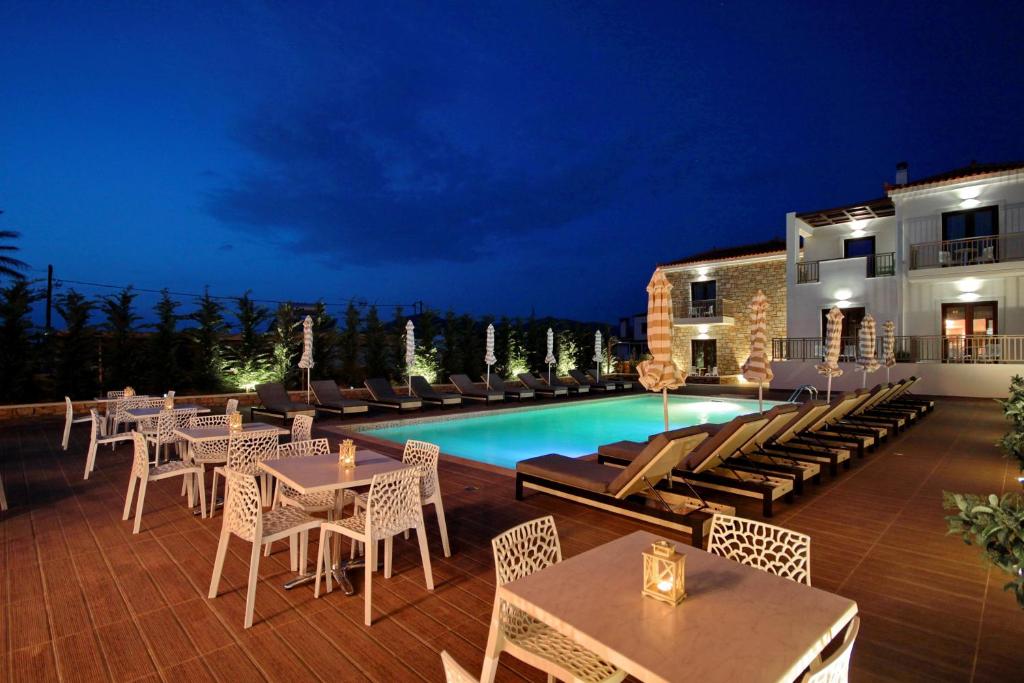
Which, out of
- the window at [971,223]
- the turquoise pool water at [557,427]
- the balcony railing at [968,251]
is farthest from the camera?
the window at [971,223]

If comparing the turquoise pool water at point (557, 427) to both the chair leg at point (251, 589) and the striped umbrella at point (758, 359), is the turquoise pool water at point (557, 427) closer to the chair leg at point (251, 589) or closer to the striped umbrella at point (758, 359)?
the striped umbrella at point (758, 359)

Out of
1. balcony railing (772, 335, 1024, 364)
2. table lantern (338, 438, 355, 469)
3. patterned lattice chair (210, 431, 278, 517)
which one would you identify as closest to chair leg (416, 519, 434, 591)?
table lantern (338, 438, 355, 469)

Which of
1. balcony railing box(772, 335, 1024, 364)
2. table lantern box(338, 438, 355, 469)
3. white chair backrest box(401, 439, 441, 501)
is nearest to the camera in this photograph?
table lantern box(338, 438, 355, 469)

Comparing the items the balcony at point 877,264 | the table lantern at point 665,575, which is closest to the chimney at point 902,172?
the balcony at point 877,264

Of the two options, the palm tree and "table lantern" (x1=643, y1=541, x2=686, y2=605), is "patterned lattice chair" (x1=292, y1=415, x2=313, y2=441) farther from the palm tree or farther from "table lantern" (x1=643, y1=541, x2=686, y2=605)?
the palm tree

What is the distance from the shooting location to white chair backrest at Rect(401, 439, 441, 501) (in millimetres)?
3900

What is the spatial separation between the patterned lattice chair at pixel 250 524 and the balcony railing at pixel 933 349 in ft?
51.8

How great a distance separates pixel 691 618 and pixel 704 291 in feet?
71.9

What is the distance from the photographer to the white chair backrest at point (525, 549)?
7.30 feet

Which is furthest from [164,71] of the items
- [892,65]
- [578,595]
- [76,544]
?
[892,65]

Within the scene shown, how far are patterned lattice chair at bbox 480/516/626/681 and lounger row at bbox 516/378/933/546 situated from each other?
1.94 meters

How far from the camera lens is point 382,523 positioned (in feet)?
10.2

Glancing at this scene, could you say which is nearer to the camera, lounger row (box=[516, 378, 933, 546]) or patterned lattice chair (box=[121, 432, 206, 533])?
lounger row (box=[516, 378, 933, 546])

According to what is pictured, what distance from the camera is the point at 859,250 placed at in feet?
61.1
